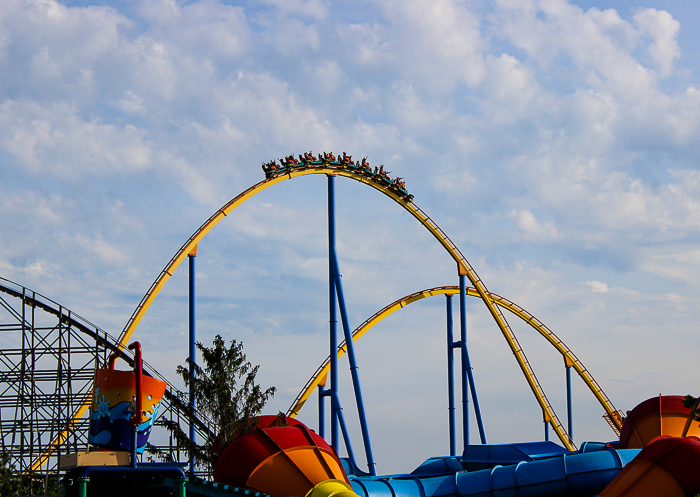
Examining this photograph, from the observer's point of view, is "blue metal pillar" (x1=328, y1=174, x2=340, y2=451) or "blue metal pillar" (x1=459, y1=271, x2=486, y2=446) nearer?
"blue metal pillar" (x1=328, y1=174, x2=340, y2=451)

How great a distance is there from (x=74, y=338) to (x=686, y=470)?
1295 cm

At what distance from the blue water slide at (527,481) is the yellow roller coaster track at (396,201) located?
24.1 ft

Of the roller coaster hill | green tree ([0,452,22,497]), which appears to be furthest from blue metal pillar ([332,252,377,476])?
green tree ([0,452,22,497])

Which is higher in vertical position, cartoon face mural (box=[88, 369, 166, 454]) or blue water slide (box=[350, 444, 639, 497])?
cartoon face mural (box=[88, 369, 166, 454])

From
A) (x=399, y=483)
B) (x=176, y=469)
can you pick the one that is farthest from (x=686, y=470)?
(x=176, y=469)

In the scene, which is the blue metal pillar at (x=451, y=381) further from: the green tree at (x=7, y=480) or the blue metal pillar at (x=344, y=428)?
the green tree at (x=7, y=480)

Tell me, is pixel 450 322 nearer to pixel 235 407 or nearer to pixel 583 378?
pixel 583 378

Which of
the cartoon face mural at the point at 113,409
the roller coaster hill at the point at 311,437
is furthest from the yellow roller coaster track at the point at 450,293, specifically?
the cartoon face mural at the point at 113,409

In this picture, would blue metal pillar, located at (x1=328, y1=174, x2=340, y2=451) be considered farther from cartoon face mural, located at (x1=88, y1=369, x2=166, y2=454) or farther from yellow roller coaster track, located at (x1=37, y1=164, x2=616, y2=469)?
cartoon face mural, located at (x1=88, y1=369, x2=166, y2=454)

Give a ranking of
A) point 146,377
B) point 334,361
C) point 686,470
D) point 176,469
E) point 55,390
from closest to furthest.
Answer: point 176,469
point 686,470
point 146,377
point 55,390
point 334,361

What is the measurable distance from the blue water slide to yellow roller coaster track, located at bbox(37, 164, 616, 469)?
7.35 metres

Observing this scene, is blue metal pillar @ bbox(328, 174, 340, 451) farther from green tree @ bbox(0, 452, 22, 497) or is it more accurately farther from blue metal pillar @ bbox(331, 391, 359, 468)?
green tree @ bbox(0, 452, 22, 497)

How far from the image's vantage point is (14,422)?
59.0 feet

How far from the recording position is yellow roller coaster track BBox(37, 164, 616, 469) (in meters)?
21.5
